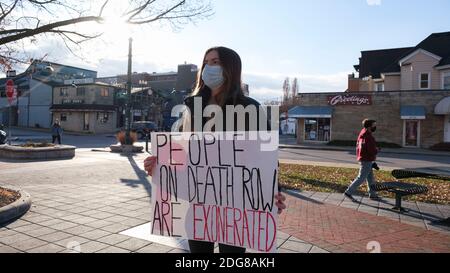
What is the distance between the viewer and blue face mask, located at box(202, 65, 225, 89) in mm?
2803

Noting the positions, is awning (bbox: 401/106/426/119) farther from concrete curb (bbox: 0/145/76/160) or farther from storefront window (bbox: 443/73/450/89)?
concrete curb (bbox: 0/145/76/160)

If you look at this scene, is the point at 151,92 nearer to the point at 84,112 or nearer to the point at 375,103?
the point at 84,112

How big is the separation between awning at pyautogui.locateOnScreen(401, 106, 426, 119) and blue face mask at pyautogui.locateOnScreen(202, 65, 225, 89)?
31678 mm

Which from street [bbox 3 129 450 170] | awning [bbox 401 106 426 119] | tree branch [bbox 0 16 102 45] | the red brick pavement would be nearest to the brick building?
awning [bbox 401 106 426 119]

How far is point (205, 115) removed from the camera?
9.41 feet

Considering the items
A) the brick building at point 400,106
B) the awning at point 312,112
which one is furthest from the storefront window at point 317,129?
the awning at point 312,112

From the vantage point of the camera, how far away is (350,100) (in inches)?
1321

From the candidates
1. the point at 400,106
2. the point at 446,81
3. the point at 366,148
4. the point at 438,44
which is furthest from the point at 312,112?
the point at 366,148

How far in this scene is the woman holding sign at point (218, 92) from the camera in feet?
9.10

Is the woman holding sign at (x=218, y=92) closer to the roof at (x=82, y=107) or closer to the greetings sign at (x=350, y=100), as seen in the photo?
the greetings sign at (x=350, y=100)

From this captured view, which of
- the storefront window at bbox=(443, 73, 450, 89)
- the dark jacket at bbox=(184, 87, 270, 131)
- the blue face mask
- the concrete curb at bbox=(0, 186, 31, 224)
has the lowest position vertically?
the concrete curb at bbox=(0, 186, 31, 224)

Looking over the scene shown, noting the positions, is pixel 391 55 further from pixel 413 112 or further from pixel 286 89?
pixel 286 89
